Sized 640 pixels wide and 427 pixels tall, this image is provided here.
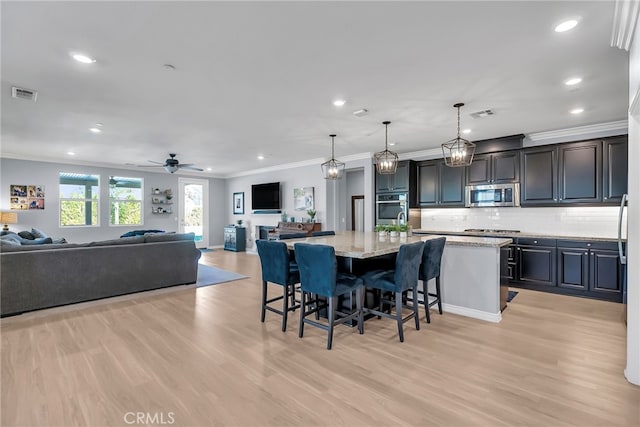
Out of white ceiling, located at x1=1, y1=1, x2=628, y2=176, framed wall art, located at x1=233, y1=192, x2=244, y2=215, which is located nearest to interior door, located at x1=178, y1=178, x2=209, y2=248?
framed wall art, located at x1=233, y1=192, x2=244, y2=215

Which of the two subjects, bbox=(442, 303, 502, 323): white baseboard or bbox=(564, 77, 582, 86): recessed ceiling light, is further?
bbox=(442, 303, 502, 323): white baseboard

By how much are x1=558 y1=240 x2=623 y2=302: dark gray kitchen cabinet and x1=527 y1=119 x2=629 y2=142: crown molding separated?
171 centimetres

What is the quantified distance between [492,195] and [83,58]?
6.08 meters

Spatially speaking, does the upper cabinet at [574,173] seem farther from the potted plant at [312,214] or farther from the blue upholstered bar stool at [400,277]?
the potted plant at [312,214]

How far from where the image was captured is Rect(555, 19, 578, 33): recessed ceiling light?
7.06 feet

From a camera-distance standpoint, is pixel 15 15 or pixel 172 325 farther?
pixel 172 325

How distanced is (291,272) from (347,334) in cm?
90

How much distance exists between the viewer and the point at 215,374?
94.9 inches

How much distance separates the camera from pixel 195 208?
1038 cm

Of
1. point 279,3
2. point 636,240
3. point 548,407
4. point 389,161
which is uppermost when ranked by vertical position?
point 279,3

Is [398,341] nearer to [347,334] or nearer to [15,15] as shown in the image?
[347,334]

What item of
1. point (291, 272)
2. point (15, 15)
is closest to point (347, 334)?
point (291, 272)

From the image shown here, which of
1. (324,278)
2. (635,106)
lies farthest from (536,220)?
(324,278)

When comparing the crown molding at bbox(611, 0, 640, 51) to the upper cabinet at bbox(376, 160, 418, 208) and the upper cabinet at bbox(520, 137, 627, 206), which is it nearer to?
the upper cabinet at bbox(520, 137, 627, 206)
